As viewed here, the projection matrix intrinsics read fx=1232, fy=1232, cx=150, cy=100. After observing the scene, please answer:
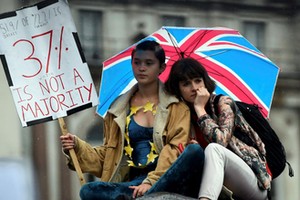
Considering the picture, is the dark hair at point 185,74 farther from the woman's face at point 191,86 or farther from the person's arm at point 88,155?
the person's arm at point 88,155

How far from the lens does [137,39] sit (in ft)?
92.8

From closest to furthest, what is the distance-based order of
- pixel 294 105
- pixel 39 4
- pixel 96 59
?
pixel 39 4, pixel 96 59, pixel 294 105

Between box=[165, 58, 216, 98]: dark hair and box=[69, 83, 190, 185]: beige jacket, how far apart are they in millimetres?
45

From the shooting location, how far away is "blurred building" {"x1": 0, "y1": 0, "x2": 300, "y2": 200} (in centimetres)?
2672

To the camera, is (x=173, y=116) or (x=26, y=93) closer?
(x=173, y=116)

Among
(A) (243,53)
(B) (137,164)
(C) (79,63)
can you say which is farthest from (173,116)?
(A) (243,53)

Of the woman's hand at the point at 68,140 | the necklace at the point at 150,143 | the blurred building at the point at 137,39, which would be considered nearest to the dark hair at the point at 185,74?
the necklace at the point at 150,143

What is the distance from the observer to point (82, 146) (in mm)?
5465

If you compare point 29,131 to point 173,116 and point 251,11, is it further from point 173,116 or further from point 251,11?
point 173,116

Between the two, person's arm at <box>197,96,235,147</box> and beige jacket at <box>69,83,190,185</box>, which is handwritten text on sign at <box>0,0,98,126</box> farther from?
person's arm at <box>197,96,235,147</box>

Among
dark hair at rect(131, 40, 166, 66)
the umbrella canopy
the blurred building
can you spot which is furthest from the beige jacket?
the blurred building

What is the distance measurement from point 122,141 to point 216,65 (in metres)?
1.46

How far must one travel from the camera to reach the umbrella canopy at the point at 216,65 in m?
6.48

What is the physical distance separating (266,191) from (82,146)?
0.85 metres
